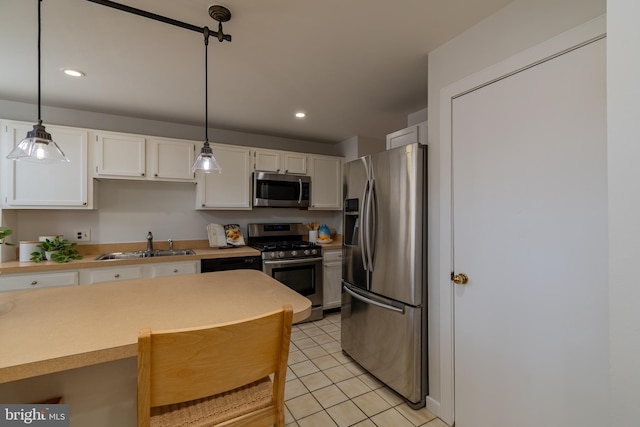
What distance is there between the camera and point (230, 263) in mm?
3158

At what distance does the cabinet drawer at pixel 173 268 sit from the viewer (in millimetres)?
2832

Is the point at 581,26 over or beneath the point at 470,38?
beneath

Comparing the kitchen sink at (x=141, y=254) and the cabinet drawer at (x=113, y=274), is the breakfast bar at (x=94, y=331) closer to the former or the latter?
the cabinet drawer at (x=113, y=274)

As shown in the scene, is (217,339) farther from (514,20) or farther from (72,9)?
(514,20)

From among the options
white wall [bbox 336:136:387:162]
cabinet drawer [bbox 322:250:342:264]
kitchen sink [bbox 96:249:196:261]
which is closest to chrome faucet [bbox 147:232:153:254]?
kitchen sink [bbox 96:249:196:261]

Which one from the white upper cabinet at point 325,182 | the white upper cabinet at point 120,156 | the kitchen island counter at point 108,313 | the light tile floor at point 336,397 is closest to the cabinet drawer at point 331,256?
the white upper cabinet at point 325,182

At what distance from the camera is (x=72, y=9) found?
1496mm

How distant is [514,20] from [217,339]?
2066 millimetres

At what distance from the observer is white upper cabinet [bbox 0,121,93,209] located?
253 cm

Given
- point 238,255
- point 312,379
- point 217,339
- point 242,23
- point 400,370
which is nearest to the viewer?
point 217,339

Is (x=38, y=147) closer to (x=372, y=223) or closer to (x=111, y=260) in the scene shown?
(x=111, y=260)

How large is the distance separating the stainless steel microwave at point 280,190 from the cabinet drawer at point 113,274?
58.7 inches

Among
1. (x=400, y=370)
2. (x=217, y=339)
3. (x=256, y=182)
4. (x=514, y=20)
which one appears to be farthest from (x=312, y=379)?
(x=514, y=20)

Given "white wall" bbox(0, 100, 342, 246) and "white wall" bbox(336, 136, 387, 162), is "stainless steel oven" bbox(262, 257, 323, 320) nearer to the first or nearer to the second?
"white wall" bbox(0, 100, 342, 246)
